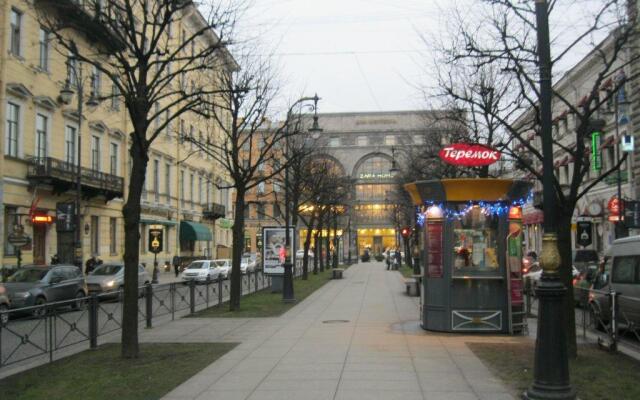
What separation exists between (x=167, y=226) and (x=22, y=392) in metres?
43.2

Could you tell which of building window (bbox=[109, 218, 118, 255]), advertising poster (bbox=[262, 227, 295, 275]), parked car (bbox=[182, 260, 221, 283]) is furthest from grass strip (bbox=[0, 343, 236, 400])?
building window (bbox=[109, 218, 118, 255])

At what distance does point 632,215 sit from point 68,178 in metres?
27.9

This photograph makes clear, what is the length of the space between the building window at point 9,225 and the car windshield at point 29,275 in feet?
28.2

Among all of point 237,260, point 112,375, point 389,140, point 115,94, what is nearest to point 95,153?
point 237,260

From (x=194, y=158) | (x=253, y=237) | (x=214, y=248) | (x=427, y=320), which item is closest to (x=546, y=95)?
(x=427, y=320)

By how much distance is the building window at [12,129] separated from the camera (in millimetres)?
29828

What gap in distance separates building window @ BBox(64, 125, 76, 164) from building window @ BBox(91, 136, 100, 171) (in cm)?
241

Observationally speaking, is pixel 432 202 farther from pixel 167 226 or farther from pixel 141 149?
pixel 167 226

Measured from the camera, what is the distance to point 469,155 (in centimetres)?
1352

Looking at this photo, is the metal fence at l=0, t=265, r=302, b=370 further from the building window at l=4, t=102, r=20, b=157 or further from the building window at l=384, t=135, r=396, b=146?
the building window at l=384, t=135, r=396, b=146

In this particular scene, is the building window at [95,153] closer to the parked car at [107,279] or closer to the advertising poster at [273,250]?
the parked car at [107,279]

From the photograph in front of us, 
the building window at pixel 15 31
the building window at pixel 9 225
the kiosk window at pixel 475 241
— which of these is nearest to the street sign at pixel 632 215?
the kiosk window at pixel 475 241

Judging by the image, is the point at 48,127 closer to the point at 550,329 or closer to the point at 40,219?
the point at 40,219

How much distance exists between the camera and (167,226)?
51.2 meters
